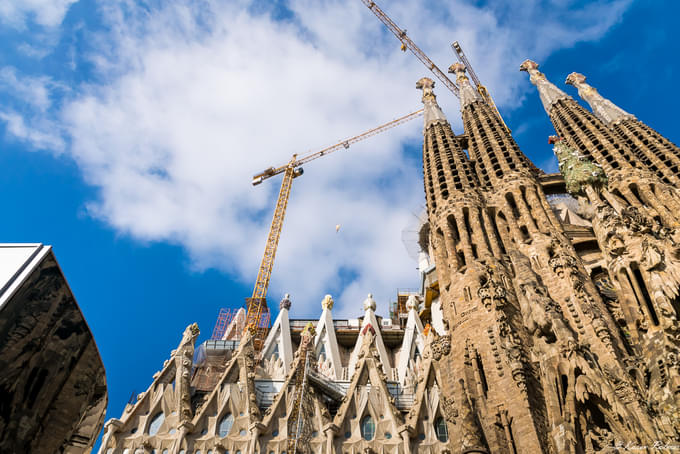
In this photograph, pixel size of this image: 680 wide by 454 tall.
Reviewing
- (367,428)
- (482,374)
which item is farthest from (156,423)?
(482,374)

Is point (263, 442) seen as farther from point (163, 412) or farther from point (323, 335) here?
point (323, 335)

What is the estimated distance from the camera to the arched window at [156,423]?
22.5 m

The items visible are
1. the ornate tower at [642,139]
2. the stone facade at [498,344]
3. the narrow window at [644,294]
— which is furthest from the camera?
the ornate tower at [642,139]

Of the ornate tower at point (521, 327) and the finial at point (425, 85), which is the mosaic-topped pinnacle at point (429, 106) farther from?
the ornate tower at point (521, 327)

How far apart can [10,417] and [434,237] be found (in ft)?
65.7

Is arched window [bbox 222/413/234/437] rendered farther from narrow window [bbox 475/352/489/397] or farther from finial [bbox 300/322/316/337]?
narrow window [bbox 475/352/489/397]

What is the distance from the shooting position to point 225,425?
2270cm

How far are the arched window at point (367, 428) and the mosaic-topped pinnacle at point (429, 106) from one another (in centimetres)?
2038

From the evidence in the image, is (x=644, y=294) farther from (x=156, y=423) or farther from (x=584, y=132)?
(x=156, y=423)

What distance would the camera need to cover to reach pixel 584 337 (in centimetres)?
1723

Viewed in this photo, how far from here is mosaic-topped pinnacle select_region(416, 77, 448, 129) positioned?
3581 centimetres

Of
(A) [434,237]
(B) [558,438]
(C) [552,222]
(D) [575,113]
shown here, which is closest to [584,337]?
(B) [558,438]

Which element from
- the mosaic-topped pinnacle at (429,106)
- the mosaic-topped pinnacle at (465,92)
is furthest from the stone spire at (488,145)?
the mosaic-topped pinnacle at (429,106)

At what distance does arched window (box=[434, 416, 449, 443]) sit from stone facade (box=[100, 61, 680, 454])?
53mm
